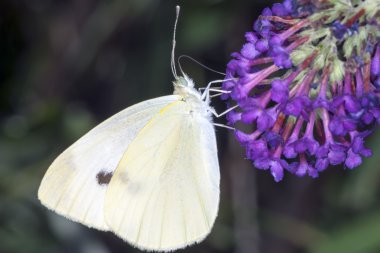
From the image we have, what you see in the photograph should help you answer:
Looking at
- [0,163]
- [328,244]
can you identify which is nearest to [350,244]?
[328,244]

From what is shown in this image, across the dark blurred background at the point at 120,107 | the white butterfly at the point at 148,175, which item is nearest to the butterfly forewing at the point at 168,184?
the white butterfly at the point at 148,175

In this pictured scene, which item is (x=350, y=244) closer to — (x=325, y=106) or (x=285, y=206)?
(x=285, y=206)

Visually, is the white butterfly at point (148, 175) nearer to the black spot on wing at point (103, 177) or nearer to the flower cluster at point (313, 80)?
the black spot on wing at point (103, 177)

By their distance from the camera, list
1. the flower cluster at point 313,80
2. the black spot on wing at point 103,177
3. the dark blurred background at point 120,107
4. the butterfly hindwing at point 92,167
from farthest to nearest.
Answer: the dark blurred background at point 120,107, the black spot on wing at point 103,177, the butterfly hindwing at point 92,167, the flower cluster at point 313,80

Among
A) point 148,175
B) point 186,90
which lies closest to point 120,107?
point 148,175

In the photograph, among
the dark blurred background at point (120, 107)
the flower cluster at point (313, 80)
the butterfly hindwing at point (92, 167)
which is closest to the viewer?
the flower cluster at point (313, 80)

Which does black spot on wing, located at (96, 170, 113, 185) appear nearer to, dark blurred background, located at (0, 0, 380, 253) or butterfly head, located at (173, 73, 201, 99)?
butterfly head, located at (173, 73, 201, 99)
